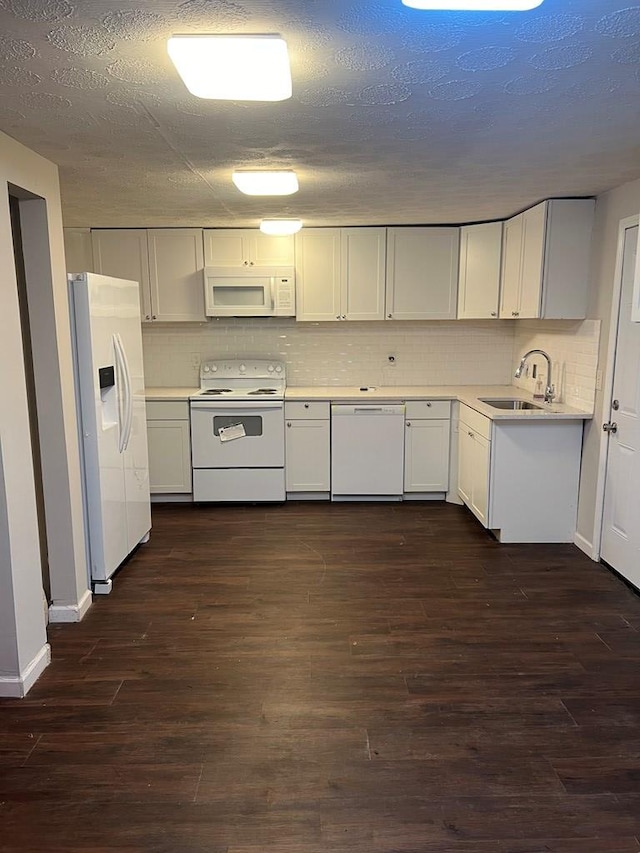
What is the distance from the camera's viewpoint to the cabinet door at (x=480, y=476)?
13.5ft

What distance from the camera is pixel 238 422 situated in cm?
490

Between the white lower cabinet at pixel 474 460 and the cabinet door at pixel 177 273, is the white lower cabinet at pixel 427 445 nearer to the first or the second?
the white lower cabinet at pixel 474 460

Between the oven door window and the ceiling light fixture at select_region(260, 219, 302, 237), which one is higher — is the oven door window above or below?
below

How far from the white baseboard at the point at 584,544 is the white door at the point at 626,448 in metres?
0.16

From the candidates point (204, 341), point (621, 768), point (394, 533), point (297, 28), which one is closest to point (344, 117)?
point (297, 28)

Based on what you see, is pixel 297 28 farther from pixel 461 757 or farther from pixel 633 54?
pixel 461 757

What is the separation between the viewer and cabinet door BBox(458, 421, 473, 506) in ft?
14.9

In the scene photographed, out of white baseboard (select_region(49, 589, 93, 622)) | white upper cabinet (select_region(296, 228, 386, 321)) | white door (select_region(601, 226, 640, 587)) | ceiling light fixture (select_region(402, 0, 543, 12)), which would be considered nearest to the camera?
ceiling light fixture (select_region(402, 0, 543, 12))

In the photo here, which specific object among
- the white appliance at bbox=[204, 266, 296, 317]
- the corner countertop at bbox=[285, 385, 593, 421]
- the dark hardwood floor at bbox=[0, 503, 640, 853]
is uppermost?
the white appliance at bbox=[204, 266, 296, 317]

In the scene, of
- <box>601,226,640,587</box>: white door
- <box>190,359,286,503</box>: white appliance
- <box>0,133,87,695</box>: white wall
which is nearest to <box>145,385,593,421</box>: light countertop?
<box>190,359,286,503</box>: white appliance

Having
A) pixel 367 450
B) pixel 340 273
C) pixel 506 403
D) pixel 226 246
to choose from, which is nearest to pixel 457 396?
pixel 506 403

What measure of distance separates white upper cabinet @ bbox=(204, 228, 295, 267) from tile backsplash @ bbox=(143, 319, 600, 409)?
580 millimetres

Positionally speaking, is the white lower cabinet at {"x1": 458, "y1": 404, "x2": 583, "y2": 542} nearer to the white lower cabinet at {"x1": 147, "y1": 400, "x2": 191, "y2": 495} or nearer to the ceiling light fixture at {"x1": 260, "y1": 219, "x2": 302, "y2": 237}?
the ceiling light fixture at {"x1": 260, "y1": 219, "x2": 302, "y2": 237}

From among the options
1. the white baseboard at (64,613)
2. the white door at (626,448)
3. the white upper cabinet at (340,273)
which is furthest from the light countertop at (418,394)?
the white baseboard at (64,613)
